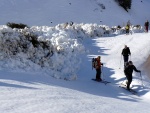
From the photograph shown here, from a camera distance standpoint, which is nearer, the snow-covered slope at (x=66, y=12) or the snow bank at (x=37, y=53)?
the snow bank at (x=37, y=53)

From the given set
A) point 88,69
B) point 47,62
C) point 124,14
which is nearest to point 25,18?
point 124,14

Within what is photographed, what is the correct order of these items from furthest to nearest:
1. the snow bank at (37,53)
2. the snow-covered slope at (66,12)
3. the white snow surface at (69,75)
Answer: the snow-covered slope at (66,12) → the snow bank at (37,53) → the white snow surface at (69,75)

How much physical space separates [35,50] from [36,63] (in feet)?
3.37

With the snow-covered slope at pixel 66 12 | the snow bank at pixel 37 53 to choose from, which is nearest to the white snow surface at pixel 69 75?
the snow bank at pixel 37 53

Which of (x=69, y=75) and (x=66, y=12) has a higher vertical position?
(x=66, y=12)

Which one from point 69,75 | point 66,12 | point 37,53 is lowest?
point 69,75

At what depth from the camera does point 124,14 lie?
176ft

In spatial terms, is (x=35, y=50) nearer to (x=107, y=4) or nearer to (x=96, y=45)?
(x=96, y=45)

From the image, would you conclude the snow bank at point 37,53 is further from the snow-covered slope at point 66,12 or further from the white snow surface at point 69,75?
the snow-covered slope at point 66,12

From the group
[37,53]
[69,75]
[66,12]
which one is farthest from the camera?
[66,12]

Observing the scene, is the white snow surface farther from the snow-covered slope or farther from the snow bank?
the snow-covered slope

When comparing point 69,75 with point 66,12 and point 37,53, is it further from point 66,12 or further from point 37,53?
point 66,12

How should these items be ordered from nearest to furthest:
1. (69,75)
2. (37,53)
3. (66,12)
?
(37,53), (69,75), (66,12)

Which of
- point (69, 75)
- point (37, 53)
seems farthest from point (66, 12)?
point (69, 75)
